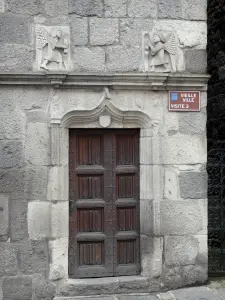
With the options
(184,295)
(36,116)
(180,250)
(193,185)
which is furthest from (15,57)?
(184,295)

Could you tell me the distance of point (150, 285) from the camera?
5203 mm

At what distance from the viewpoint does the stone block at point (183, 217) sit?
17.1ft

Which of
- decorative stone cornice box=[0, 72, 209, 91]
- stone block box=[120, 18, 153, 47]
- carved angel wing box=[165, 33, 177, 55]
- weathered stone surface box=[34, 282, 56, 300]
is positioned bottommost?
weathered stone surface box=[34, 282, 56, 300]

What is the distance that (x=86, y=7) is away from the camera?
5.07 metres

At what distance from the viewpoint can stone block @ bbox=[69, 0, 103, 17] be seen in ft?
16.6

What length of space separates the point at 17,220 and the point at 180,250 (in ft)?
6.20

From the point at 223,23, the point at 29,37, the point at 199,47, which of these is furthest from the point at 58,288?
the point at 223,23

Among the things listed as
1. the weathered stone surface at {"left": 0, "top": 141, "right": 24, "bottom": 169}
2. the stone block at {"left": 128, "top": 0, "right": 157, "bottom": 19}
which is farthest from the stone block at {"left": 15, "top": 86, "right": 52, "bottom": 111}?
the stone block at {"left": 128, "top": 0, "right": 157, "bottom": 19}

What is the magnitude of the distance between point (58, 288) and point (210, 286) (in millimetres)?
1770

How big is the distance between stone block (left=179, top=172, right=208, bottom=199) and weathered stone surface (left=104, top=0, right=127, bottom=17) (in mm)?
1954

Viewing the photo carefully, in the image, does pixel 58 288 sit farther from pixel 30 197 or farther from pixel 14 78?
pixel 14 78

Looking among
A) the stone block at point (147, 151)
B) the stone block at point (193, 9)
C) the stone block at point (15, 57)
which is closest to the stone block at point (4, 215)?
the stone block at point (15, 57)

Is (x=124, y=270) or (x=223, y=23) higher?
(x=223, y=23)

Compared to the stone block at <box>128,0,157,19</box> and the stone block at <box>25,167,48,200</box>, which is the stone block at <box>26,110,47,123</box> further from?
the stone block at <box>128,0,157,19</box>
